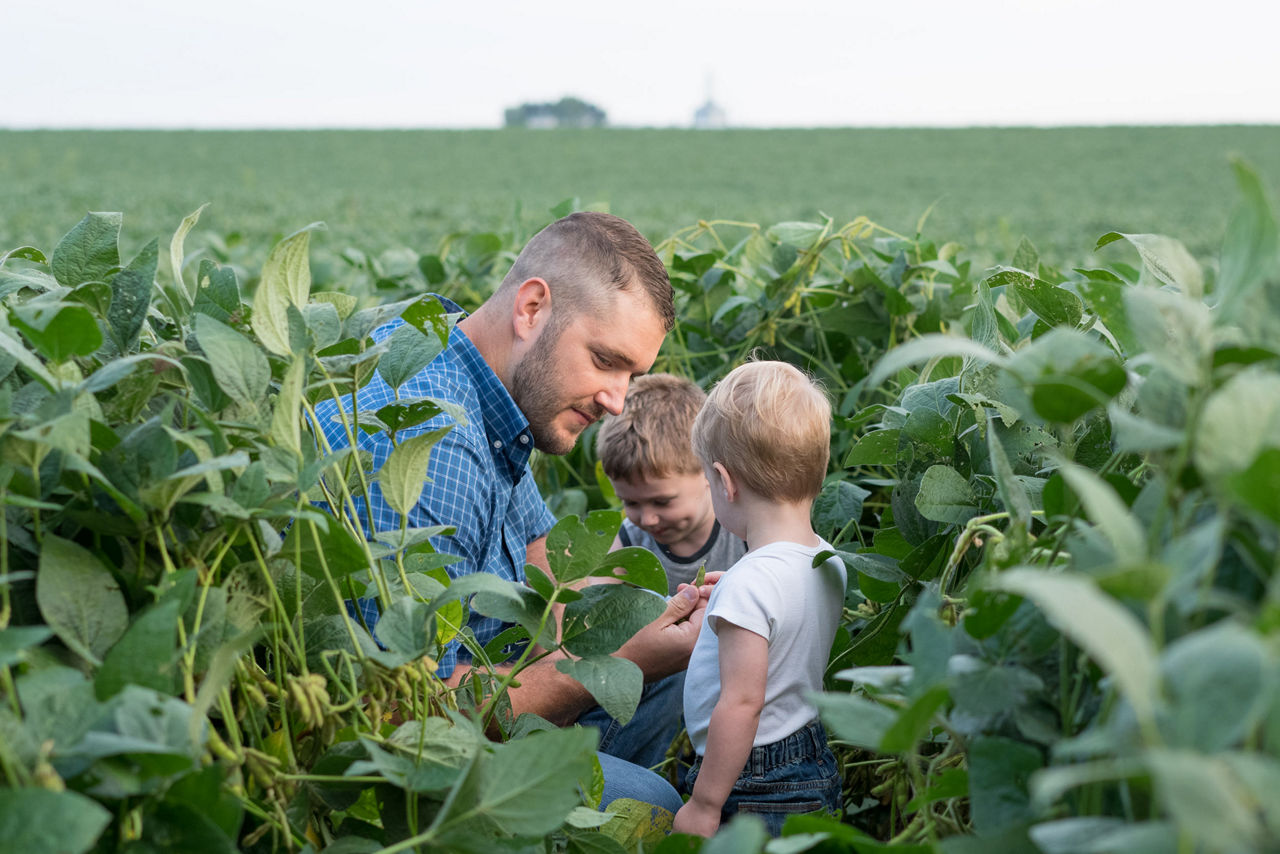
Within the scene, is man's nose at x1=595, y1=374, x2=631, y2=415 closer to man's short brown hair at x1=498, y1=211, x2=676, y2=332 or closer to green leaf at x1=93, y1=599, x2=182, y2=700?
man's short brown hair at x1=498, y1=211, x2=676, y2=332

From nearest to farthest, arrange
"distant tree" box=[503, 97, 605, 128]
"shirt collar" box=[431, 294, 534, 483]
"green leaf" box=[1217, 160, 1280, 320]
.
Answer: "green leaf" box=[1217, 160, 1280, 320] < "shirt collar" box=[431, 294, 534, 483] < "distant tree" box=[503, 97, 605, 128]

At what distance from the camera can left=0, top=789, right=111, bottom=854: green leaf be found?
61cm

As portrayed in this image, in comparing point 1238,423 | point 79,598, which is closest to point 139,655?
point 79,598

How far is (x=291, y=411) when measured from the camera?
873mm

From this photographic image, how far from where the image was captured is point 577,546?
1.10 m

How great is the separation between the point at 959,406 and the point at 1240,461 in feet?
2.64

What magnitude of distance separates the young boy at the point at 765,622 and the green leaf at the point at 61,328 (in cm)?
107

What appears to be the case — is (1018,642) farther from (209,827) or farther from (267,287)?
(267,287)

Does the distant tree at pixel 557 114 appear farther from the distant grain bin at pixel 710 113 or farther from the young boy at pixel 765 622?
the young boy at pixel 765 622

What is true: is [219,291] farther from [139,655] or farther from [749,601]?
[749,601]

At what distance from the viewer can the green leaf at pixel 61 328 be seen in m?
0.81

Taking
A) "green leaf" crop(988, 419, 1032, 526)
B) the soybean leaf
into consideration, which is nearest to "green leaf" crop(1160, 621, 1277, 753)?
"green leaf" crop(988, 419, 1032, 526)

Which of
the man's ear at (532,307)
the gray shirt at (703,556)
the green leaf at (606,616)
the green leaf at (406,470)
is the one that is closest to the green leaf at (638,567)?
the green leaf at (606,616)

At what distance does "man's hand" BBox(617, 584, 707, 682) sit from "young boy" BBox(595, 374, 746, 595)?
0.44 metres
